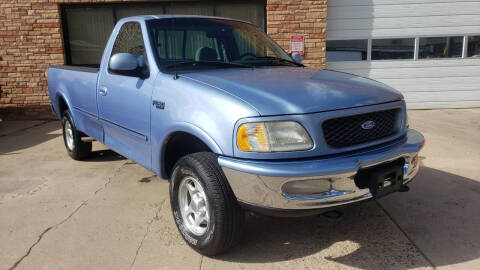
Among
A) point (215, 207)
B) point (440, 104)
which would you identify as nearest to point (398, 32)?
point (440, 104)

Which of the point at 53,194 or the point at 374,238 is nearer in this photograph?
the point at 374,238

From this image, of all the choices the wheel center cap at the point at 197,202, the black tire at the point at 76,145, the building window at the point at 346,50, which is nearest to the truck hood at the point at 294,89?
the wheel center cap at the point at 197,202

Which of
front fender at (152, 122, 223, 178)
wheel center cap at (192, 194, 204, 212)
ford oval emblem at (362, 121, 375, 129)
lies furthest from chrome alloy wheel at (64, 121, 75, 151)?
ford oval emblem at (362, 121, 375, 129)

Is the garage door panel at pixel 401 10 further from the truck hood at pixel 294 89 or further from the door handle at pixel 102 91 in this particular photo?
the door handle at pixel 102 91

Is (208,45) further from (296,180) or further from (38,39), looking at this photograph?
(38,39)

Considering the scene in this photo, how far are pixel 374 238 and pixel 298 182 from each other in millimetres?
1149

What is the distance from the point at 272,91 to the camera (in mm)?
2525

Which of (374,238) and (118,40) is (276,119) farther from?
(118,40)

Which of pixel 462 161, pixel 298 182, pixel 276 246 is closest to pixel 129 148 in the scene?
pixel 276 246

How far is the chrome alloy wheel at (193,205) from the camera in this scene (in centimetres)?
275

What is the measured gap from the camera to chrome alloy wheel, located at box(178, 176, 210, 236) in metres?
2.75

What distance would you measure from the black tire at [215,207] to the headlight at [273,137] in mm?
298

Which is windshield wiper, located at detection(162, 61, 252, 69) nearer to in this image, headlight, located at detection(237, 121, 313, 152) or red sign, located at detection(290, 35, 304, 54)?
headlight, located at detection(237, 121, 313, 152)

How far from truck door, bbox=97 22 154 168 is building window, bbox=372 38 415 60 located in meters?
6.91
